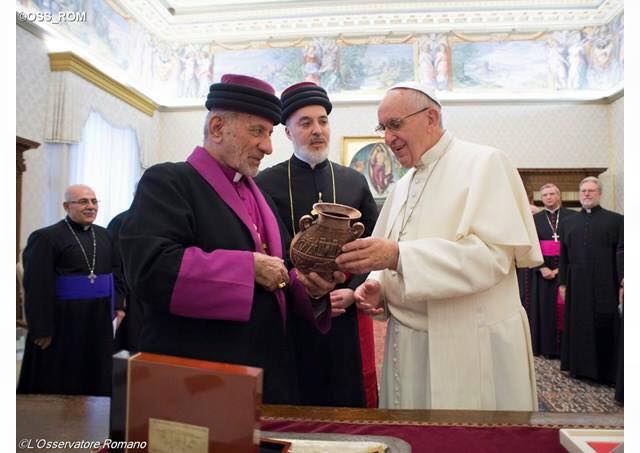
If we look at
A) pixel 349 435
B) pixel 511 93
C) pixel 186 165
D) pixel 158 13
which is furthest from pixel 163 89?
pixel 349 435

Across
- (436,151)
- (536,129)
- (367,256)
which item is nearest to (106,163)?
(436,151)

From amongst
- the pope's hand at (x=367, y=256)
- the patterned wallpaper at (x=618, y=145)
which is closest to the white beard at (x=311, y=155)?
the pope's hand at (x=367, y=256)

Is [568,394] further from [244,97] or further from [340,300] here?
[244,97]

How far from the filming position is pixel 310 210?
302 centimetres

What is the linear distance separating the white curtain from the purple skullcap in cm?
765

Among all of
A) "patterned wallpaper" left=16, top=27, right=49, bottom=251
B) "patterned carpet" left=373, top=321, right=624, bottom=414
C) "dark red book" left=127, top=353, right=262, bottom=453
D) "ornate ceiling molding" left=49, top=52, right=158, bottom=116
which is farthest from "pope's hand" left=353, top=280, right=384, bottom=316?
"ornate ceiling molding" left=49, top=52, right=158, bottom=116

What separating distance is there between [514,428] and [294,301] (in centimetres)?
109

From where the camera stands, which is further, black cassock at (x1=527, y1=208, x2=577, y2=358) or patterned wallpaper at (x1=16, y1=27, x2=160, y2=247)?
patterned wallpaper at (x1=16, y1=27, x2=160, y2=247)

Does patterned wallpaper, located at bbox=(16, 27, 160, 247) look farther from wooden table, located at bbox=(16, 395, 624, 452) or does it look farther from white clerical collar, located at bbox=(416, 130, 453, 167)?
white clerical collar, located at bbox=(416, 130, 453, 167)

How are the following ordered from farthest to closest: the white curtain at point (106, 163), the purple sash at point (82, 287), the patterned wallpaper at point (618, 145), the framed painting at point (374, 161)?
the framed painting at point (374, 161)
the patterned wallpaper at point (618, 145)
the white curtain at point (106, 163)
the purple sash at point (82, 287)

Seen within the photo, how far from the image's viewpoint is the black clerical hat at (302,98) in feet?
9.57

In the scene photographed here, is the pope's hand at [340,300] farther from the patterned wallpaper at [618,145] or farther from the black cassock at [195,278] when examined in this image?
the patterned wallpaper at [618,145]

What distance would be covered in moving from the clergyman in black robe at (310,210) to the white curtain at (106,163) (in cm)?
693

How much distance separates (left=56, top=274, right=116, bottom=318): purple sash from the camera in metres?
4.59
